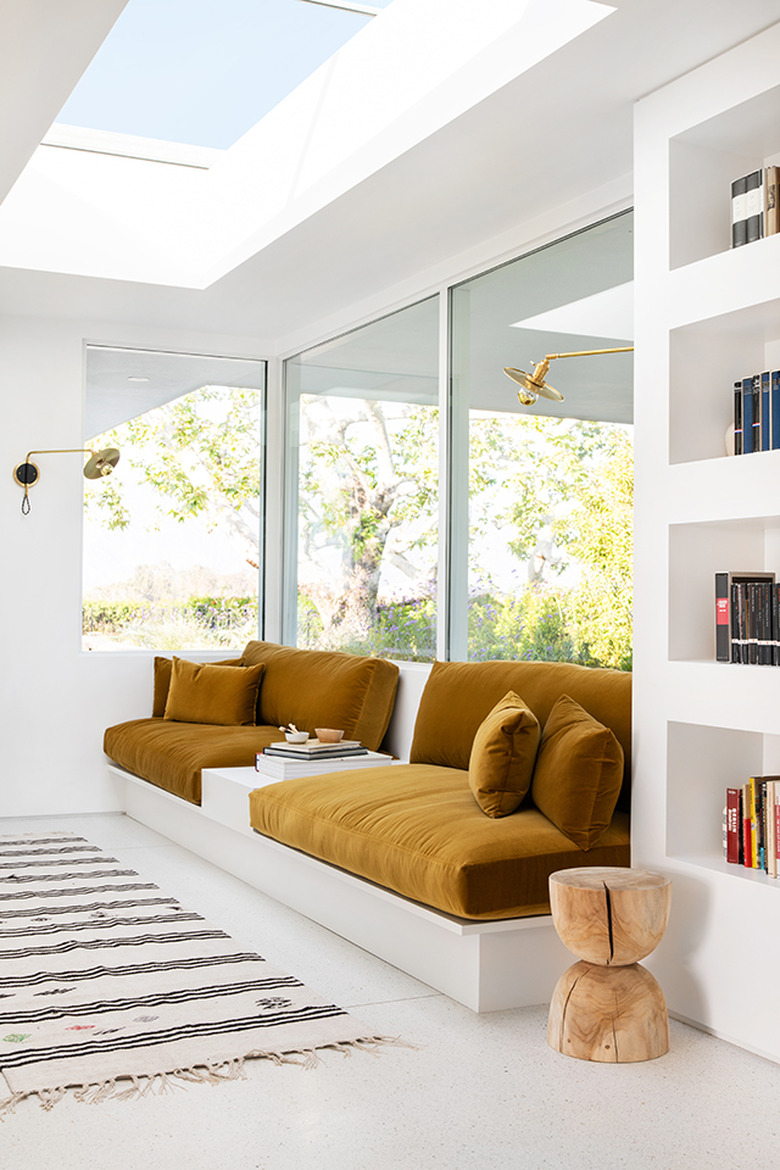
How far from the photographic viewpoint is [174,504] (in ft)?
20.6

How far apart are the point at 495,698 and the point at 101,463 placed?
9.06 feet

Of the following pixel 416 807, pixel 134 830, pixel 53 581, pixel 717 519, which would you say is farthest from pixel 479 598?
pixel 53 581

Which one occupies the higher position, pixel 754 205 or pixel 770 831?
pixel 754 205

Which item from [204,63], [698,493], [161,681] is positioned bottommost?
[161,681]

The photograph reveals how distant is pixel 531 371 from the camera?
430 cm

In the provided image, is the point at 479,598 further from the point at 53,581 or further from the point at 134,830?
the point at 53,581

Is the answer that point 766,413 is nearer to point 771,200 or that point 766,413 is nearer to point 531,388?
point 771,200

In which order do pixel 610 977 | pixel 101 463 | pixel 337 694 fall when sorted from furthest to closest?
pixel 101 463 < pixel 337 694 < pixel 610 977

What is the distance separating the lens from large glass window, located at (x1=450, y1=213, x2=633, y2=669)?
389 centimetres

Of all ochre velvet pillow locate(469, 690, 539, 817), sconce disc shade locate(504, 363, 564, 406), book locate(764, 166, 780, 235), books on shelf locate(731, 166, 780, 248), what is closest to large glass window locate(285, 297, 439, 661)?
sconce disc shade locate(504, 363, 564, 406)

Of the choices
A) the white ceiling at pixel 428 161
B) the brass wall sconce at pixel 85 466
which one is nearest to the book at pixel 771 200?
the white ceiling at pixel 428 161

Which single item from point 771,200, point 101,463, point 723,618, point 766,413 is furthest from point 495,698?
point 101,463

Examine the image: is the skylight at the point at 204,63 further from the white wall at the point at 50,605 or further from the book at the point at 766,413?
the book at the point at 766,413

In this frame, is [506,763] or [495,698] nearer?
[506,763]
